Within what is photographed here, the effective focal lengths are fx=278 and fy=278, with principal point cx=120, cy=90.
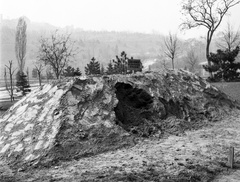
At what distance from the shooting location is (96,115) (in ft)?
20.7

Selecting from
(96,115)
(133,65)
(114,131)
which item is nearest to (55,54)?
(133,65)

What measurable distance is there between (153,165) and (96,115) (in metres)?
2.14

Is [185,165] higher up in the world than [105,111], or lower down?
lower down

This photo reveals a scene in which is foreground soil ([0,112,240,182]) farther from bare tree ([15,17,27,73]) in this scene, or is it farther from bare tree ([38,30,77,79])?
bare tree ([15,17,27,73])

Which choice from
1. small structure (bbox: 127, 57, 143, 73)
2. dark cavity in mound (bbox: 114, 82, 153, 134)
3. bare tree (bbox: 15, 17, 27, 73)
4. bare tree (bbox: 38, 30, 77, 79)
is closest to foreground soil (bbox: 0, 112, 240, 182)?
dark cavity in mound (bbox: 114, 82, 153, 134)

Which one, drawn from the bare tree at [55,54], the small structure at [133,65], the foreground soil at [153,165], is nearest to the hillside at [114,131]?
the foreground soil at [153,165]

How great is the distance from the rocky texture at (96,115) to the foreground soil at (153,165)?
0.37m

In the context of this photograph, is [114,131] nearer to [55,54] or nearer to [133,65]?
[133,65]

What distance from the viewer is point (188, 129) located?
7.30 m

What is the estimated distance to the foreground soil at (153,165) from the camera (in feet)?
13.5

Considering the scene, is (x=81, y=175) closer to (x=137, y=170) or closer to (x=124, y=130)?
(x=137, y=170)

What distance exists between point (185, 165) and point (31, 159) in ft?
8.83

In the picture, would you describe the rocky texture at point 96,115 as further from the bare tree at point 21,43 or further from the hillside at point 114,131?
the bare tree at point 21,43

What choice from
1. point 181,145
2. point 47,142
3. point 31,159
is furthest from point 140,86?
point 31,159
